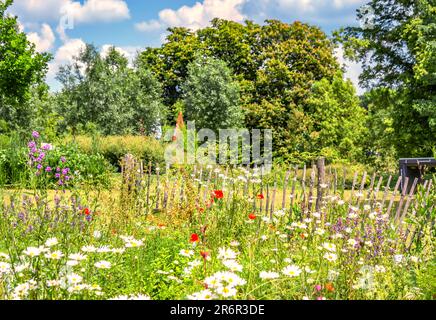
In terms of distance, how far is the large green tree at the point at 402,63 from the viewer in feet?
53.9

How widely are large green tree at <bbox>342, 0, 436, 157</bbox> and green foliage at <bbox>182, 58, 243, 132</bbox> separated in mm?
8088

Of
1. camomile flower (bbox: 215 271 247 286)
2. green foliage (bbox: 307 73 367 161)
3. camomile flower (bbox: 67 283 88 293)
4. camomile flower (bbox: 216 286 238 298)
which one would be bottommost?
camomile flower (bbox: 67 283 88 293)

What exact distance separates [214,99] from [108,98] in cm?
564

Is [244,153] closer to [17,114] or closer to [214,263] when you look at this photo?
[17,114]

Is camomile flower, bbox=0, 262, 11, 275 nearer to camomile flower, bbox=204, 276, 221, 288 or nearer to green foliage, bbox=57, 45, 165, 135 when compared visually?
camomile flower, bbox=204, 276, 221, 288

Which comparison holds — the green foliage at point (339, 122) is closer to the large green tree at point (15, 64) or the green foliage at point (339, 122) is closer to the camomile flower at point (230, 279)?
the large green tree at point (15, 64)

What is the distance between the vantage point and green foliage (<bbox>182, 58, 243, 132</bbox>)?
2538 centimetres

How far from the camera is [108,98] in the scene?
25.5 metres

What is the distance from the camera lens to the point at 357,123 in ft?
71.0

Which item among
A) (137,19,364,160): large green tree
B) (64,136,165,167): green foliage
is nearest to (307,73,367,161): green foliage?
(137,19,364,160): large green tree

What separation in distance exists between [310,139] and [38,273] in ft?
72.1

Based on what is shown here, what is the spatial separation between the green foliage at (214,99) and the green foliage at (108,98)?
103 inches

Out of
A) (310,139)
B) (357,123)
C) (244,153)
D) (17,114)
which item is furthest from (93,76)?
(357,123)

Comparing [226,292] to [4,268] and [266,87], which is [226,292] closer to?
[4,268]
